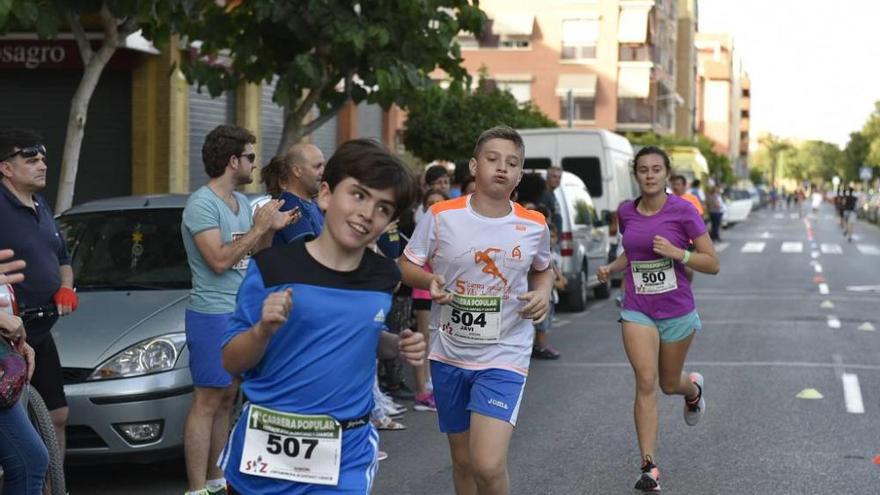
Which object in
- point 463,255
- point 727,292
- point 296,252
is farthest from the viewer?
point 727,292

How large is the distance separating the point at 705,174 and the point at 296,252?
145ft

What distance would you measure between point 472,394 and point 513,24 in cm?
6072

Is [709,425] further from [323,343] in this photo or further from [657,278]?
[323,343]

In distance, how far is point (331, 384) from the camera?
3941 mm

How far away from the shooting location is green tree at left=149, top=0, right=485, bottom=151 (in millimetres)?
13289

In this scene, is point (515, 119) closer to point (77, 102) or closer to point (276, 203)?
point (77, 102)

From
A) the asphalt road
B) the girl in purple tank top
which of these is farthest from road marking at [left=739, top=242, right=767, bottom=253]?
the girl in purple tank top

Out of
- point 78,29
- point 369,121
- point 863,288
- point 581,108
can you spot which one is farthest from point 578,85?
→ point 78,29

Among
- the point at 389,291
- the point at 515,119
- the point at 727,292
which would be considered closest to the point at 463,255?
the point at 389,291

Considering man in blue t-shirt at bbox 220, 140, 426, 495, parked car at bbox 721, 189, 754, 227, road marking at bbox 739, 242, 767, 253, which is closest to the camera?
man in blue t-shirt at bbox 220, 140, 426, 495

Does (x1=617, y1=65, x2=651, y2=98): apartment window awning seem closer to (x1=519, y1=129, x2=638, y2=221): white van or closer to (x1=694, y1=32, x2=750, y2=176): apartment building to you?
(x1=519, y1=129, x2=638, y2=221): white van

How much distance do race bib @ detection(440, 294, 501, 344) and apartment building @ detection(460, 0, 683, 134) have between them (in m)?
59.0

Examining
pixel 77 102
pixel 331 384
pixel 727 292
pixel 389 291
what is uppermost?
pixel 77 102

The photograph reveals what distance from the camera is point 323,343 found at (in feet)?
12.8
